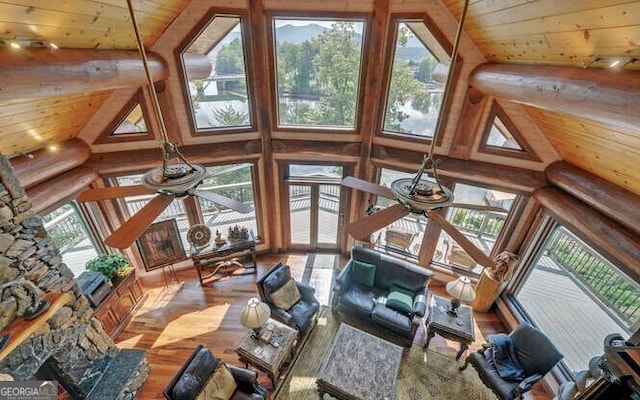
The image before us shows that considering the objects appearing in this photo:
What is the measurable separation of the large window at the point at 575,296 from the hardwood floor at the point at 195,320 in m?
0.75

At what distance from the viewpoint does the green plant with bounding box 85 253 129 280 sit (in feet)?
15.1

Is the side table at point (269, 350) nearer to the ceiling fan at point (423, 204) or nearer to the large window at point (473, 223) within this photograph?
the ceiling fan at point (423, 204)

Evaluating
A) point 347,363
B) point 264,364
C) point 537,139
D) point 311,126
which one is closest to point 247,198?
point 311,126

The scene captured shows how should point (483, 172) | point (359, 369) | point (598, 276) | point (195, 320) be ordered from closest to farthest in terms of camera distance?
point (359, 369)
point (598, 276)
point (483, 172)
point (195, 320)

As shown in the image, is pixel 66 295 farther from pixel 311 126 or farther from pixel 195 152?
pixel 311 126

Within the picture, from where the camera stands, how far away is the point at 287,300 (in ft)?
15.6

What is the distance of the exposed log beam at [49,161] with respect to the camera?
3559 mm

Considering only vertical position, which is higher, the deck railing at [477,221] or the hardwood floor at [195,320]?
the deck railing at [477,221]

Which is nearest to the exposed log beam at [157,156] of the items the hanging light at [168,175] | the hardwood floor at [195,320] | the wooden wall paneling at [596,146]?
the hardwood floor at [195,320]

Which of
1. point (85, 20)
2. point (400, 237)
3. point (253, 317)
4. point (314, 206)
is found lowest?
point (400, 237)

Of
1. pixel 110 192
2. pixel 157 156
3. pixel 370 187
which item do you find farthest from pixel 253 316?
pixel 157 156

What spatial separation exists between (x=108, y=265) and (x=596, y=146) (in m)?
7.24

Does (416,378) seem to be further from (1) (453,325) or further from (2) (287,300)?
(2) (287,300)

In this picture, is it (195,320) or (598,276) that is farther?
(195,320)
